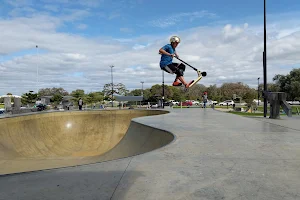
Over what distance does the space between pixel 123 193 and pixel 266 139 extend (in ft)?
15.4

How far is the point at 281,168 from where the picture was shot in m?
3.62

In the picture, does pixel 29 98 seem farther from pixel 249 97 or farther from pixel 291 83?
pixel 291 83

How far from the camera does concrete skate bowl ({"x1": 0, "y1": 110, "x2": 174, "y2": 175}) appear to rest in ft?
25.1

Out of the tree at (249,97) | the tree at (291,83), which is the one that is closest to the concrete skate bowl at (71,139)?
the tree at (249,97)

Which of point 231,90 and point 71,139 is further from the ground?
point 231,90

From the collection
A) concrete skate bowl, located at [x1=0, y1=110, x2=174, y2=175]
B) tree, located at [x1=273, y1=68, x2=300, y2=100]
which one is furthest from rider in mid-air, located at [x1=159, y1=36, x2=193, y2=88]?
tree, located at [x1=273, y1=68, x2=300, y2=100]

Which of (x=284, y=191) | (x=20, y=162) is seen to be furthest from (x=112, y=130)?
(x=284, y=191)

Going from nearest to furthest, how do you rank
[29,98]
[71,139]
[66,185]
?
[66,185]
[71,139]
[29,98]

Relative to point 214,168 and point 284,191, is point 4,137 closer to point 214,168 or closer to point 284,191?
point 214,168

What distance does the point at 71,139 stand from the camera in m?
14.7

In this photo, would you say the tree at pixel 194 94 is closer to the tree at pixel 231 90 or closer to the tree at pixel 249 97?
the tree at pixel 231 90

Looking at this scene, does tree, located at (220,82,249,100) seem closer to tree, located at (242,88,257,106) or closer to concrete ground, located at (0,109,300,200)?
tree, located at (242,88,257,106)

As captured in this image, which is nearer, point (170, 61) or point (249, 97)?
point (170, 61)

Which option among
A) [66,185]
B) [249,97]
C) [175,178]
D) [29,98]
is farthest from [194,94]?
[66,185]
